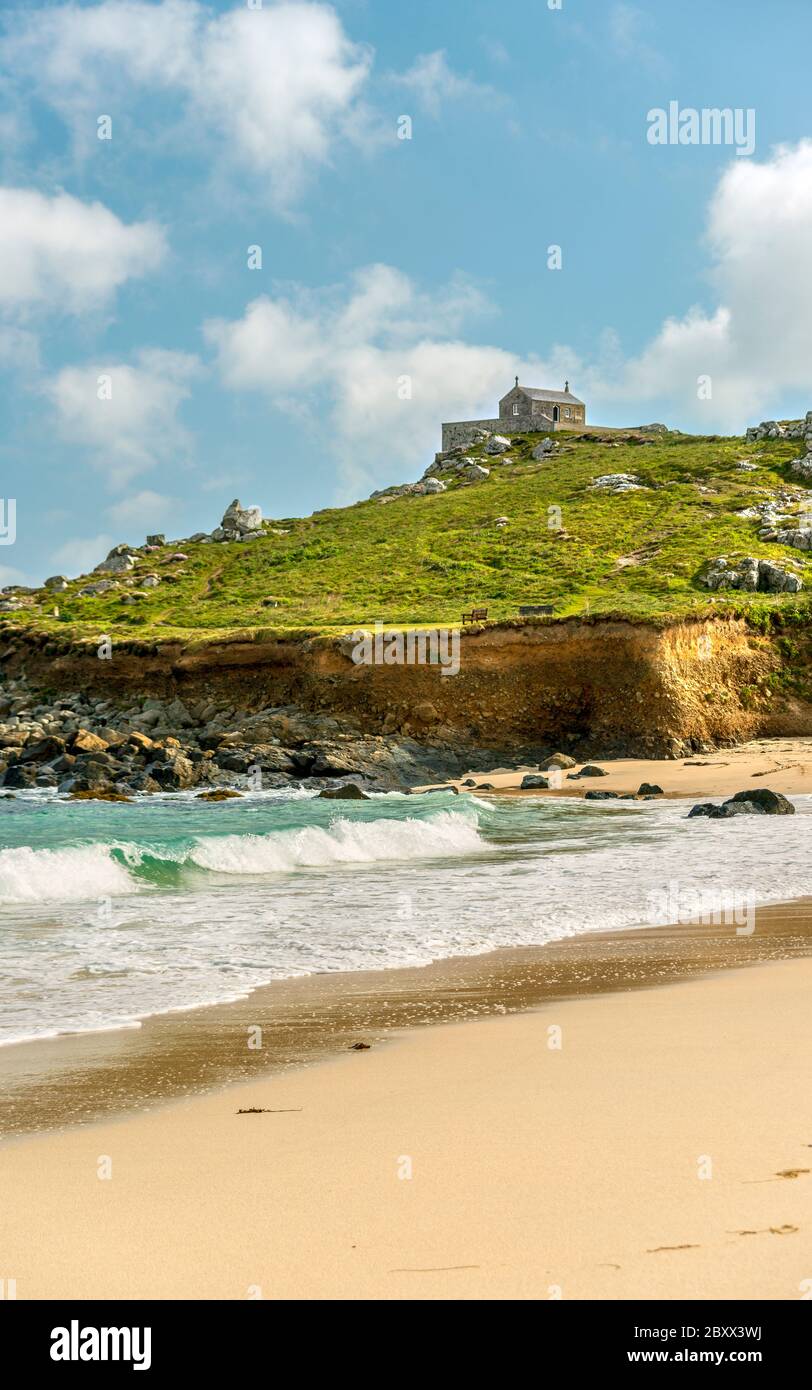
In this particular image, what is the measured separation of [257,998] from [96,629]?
37.7 meters

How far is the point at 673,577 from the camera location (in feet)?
143

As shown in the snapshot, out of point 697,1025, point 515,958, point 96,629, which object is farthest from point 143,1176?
point 96,629

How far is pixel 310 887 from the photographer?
535 inches

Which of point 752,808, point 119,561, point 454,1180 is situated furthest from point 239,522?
point 454,1180

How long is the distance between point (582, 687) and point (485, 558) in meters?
20.7

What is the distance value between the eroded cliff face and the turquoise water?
940cm

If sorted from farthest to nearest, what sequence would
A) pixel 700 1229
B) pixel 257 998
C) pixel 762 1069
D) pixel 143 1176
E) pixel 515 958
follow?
pixel 515 958 → pixel 257 998 → pixel 762 1069 → pixel 143 1176 → pixel 700 1229

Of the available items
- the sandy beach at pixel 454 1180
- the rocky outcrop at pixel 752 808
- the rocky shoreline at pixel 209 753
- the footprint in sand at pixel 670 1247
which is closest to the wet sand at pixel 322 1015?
the sandy beach at pixel 454 1180

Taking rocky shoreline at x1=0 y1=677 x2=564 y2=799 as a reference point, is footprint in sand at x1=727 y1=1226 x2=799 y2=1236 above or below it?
below

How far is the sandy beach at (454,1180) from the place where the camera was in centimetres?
316

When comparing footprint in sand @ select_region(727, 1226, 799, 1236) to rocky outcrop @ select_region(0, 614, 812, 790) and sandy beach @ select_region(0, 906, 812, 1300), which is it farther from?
rocky outcrop @ select_region(0, 614, 812, 790)

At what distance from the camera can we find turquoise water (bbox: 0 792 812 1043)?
8.63 meters

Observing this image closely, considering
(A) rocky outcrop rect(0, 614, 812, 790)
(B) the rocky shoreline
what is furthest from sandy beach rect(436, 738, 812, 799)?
(B) the rocky shoreline
